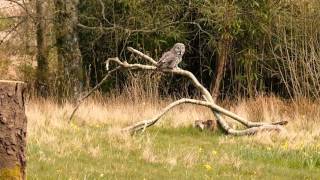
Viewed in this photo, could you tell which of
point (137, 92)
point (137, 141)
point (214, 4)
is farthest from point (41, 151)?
point (214, 4)

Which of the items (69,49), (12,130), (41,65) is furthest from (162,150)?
(41,65)

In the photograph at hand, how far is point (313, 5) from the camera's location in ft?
48.8

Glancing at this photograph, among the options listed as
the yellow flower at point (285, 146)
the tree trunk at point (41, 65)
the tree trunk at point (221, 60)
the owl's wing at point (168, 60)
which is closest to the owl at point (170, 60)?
the owl's wing at point (168, 60)

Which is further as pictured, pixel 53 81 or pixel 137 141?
pixel 53 81

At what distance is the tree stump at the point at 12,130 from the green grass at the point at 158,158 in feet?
7.77

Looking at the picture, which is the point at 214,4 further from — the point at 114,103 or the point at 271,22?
the point at 114,103

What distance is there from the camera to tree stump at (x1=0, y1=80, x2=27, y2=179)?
4496 mm

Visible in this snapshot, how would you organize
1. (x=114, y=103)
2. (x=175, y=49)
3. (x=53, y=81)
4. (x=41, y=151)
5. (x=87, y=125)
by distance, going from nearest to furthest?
(x=41, y=151) → (x=175, y=49) → (x=87, y=125) → (x=114, y=103) → (x=53, y=81)

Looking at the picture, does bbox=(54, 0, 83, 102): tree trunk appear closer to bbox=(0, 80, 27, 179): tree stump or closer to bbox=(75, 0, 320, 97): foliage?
bbox=(75, 0, 320, 97): foliage

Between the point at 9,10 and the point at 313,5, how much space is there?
29.4 ft

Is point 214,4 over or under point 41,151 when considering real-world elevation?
over

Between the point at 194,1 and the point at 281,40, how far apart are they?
2.92 m

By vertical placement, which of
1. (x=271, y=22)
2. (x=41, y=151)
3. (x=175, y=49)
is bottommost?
(x=41, y=151)

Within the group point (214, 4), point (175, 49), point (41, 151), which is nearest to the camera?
point (41, 151)
